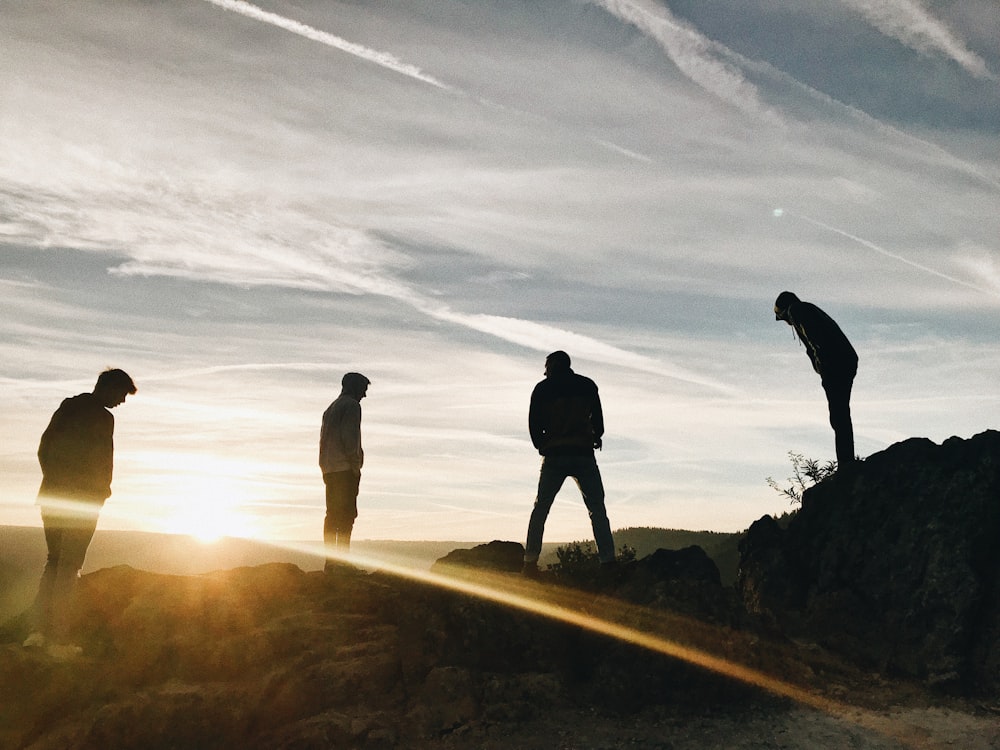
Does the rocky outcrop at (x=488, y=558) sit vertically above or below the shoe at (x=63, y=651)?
above

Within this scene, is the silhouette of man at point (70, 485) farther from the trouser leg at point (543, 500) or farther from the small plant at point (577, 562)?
the small plant at point (577, 562)

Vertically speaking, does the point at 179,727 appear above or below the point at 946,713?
below

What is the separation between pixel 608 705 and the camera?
9.48 meters

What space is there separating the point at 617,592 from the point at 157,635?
6.35 meters

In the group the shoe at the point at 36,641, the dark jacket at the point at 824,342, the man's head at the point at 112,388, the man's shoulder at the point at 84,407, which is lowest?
the shoe at the point at 36,641

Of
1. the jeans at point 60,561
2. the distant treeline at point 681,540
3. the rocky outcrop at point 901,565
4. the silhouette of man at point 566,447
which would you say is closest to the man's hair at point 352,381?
the silhouette of man at point 566,447

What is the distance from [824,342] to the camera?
13523 mm

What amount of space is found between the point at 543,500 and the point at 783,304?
600 centimetres

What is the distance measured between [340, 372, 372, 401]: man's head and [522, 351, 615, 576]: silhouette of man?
2.85 metres

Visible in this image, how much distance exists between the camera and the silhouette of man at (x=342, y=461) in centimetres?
1245

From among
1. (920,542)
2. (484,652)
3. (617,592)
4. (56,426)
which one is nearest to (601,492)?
(617,592)

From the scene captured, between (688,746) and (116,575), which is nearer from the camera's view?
(688,746)

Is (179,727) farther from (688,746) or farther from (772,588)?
(772,588)

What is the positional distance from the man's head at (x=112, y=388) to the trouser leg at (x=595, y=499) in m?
6.37
